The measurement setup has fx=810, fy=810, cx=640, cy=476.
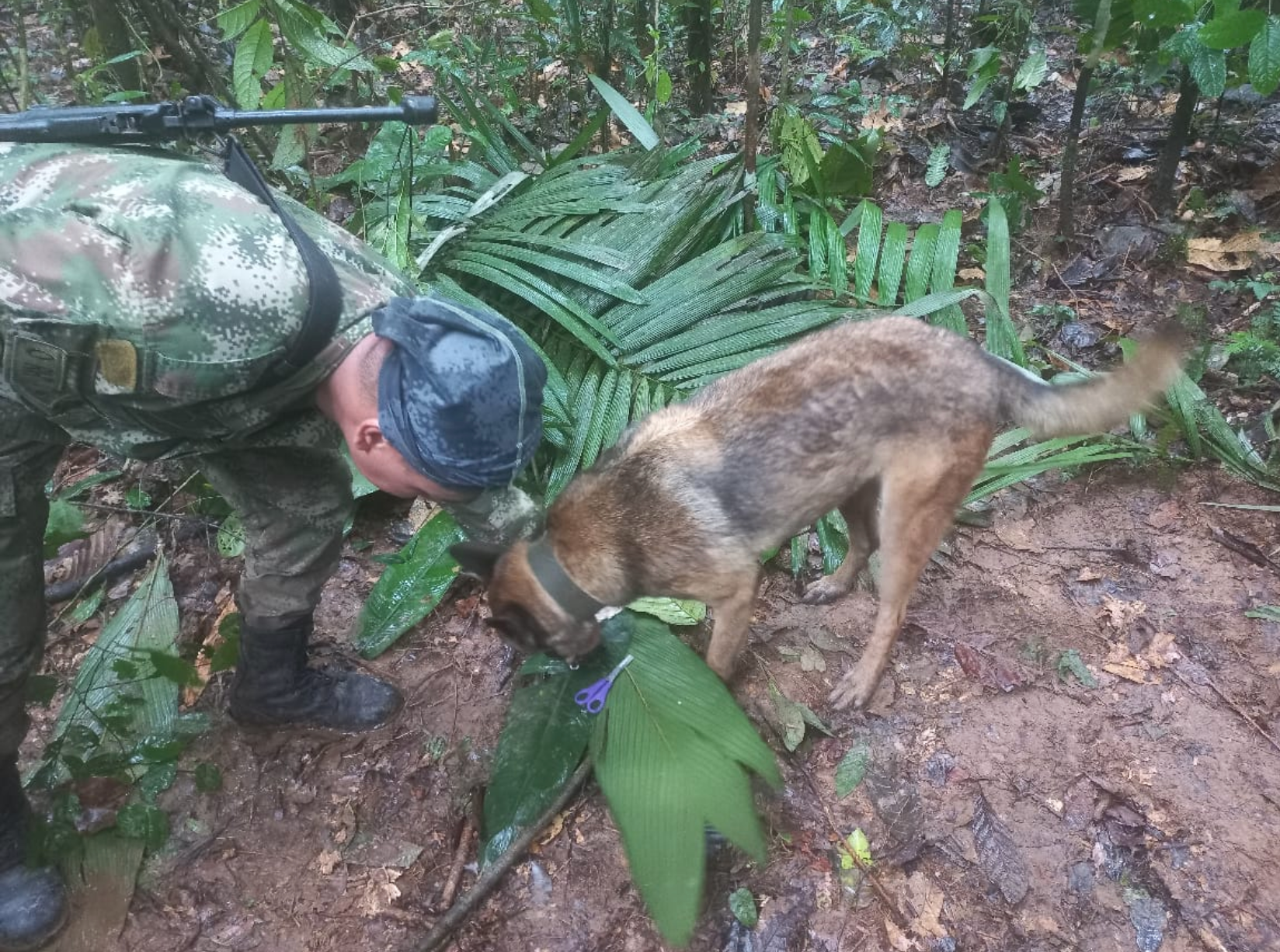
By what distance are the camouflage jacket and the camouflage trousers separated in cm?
28

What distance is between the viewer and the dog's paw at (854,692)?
3.18 meters

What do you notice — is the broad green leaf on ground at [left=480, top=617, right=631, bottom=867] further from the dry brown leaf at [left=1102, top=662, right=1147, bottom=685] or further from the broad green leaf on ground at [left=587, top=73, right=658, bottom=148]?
the broad green leaf on ground at [left=587, top=73, right=658, bottom=148]

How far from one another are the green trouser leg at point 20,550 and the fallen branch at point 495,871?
1418mm

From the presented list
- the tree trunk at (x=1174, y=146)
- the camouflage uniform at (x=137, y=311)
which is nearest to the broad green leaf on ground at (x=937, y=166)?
the tree trunk at (x=1174, y=146)

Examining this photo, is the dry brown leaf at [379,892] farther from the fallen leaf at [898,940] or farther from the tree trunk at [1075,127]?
the tree trunk at [1075,127]

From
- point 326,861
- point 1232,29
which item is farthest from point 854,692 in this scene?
point 1232,29

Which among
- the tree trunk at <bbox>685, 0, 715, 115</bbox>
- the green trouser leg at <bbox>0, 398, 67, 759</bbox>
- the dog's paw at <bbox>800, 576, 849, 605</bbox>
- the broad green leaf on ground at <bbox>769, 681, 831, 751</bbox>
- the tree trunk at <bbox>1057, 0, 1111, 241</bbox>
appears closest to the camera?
the green trouser leg at <bbox>0, 398, 67, 759</bbox>

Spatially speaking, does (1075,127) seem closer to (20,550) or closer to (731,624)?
(731,624)

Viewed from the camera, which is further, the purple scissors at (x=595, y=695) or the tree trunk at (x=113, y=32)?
the tree trunk at (x=113, y=32)

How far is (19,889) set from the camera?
101 inches

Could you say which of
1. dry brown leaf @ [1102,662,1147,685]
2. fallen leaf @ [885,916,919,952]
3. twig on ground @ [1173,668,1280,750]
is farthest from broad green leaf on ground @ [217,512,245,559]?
twig on ground @ [1173,668,1280,750]

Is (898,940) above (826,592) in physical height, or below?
below

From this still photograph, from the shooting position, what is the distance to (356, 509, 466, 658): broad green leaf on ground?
343cm

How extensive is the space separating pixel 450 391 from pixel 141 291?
686 millimetres
